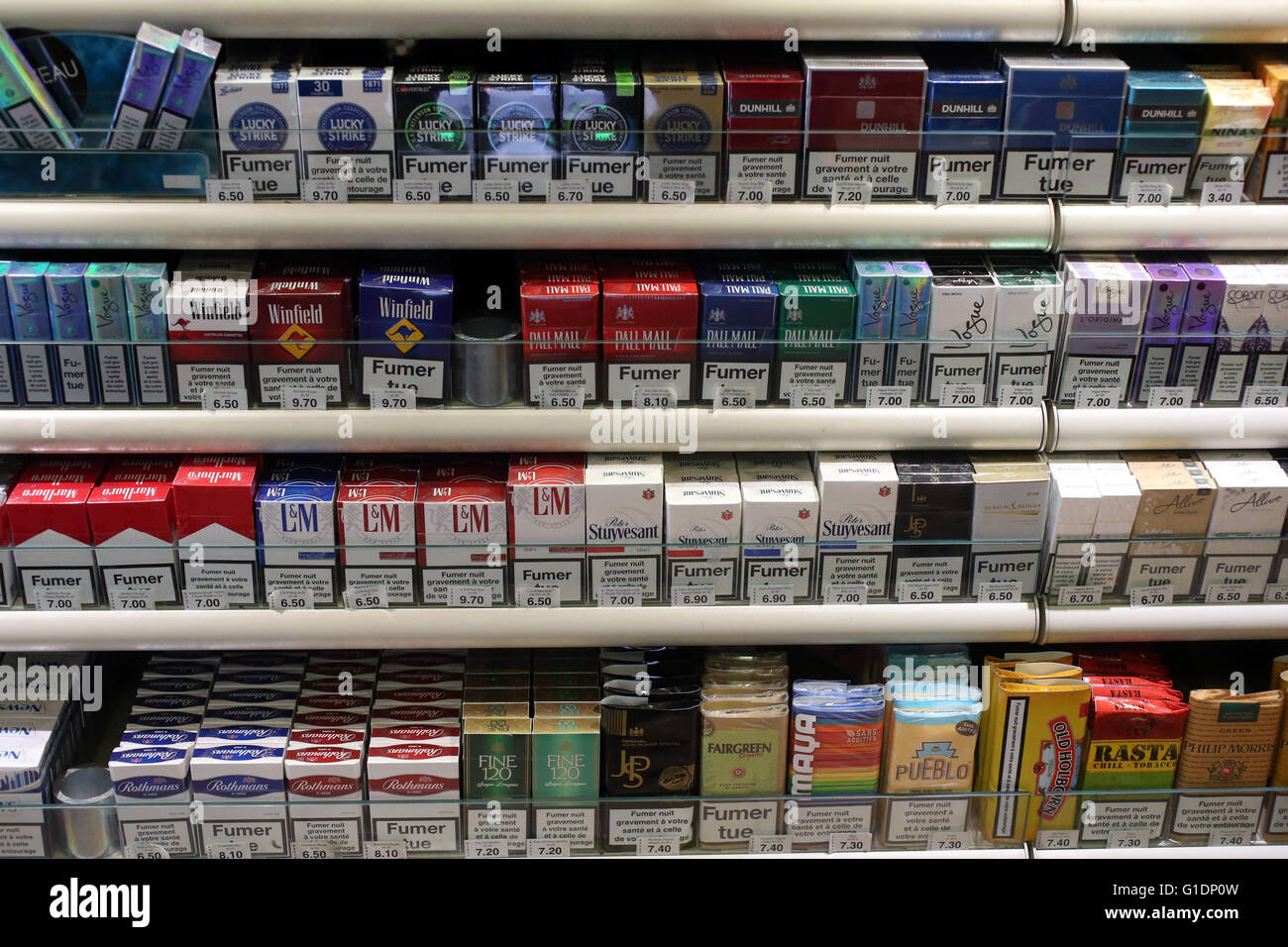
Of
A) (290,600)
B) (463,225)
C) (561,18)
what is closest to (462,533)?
(290,600)

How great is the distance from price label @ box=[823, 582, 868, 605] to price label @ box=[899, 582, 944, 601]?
8 cm

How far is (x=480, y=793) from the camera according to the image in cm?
265

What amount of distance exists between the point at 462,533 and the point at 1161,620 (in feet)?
4.65

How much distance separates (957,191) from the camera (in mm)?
2451

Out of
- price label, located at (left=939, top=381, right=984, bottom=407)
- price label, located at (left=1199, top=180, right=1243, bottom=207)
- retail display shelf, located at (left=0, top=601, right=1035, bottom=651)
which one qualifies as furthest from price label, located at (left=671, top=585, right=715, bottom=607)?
price label, located at (left=1199, top=180, right=1243, bottom=207)

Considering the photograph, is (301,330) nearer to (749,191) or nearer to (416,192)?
(416,192)

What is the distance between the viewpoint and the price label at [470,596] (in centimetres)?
263

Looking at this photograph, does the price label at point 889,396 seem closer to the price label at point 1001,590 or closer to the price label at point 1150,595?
the price label at point 1001,590

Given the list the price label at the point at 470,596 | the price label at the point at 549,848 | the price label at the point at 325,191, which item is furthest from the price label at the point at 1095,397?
the price label at the point at 325,191

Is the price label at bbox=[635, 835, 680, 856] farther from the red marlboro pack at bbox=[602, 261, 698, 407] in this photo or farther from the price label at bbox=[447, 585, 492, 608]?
the red marlboro pack at bbox=[602, 261, 698, 407]

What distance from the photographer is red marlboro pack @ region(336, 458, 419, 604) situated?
2.55 meters
